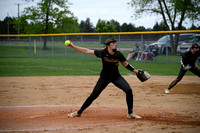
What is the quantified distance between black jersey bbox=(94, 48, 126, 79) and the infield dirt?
113 centimetres

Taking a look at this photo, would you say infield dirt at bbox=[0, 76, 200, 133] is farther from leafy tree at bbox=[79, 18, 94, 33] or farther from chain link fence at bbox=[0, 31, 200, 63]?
leafy tree at bbox=[79, 18, 94, 33]

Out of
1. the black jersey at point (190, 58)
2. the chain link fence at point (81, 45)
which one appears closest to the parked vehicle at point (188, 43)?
the chain link fence at point (81, 45)

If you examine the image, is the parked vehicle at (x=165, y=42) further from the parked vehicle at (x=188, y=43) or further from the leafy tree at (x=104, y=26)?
the leafy tree at (x=104, y=26)

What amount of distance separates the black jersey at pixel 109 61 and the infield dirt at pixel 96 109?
3.71 feet

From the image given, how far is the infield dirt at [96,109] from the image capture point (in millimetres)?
5227

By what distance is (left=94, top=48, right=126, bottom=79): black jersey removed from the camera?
579cm

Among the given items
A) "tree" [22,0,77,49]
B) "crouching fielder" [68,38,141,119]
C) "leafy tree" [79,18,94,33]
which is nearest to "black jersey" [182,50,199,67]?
"crouching fielder" [68,38,141,119]

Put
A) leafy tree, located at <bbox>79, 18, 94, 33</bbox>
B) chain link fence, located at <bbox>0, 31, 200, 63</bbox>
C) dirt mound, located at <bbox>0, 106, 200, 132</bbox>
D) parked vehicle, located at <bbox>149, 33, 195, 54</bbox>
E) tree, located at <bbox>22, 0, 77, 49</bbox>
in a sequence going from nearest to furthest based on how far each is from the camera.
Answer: dirt mound, located at <bbox>0, 106, 200, 132</bbox>
parked vehicle, located at <bbox>149, 33, 195, 54</bbox>
chain link fence, located at <bbox>0, 31, 200, 63</bbox>
tree, located at <bbox>22, 0, 77, 49</bbox>
leafy tree, located at <bbox>79, 18, 94, 33</bbox>

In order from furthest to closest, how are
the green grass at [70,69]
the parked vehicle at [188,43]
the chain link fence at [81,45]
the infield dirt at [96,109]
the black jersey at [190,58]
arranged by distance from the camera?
the chain link fence at [81,45] → the parked vehicle at [188,43] → the green grass at [70,69] → the black jersey at [190,58] → the infield dirt at [96,109]

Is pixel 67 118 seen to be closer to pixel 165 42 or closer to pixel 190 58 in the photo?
pixel 190 58

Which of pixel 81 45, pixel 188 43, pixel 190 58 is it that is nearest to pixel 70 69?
pixel 81 45

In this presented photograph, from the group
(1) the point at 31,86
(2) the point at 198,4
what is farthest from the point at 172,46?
(1) the point at 31,86

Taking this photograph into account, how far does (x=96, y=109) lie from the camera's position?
7.14 meters

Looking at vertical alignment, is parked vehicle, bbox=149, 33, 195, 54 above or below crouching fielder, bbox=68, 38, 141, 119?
above
